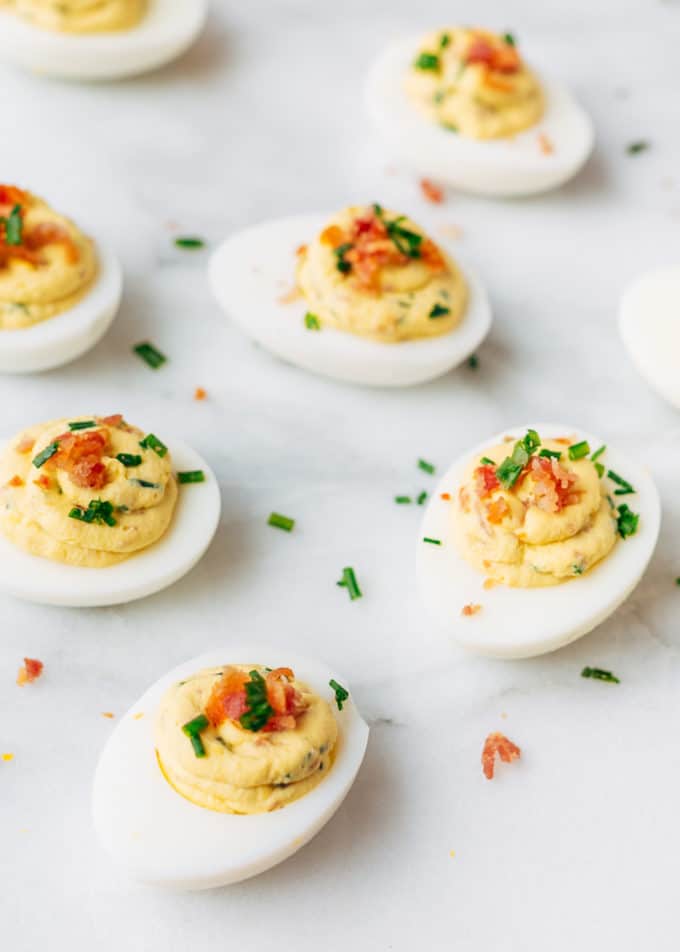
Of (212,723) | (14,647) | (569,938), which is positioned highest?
(212,723)

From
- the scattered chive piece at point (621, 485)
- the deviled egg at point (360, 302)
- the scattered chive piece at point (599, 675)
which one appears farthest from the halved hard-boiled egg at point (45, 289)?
the scattered chive piece at point (599, 675)

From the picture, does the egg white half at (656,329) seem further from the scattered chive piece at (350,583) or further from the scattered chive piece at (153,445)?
the scattered chive piece at (153,445)

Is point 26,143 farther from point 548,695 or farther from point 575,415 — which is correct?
point 548,695

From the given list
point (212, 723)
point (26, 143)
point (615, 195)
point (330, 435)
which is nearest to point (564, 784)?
point (212, 723)

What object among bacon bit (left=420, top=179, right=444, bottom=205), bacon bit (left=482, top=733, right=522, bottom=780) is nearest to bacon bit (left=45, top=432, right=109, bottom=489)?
bacon bit (left=482, top=733, right=522, bottom=780)

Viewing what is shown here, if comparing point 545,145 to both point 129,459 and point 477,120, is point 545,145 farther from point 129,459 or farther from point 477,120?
point 129,459

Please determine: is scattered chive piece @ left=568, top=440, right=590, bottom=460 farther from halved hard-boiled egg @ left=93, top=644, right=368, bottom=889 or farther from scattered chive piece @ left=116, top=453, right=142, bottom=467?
scattered chive piece @ left=116, top=453, right=142, bottom=467
